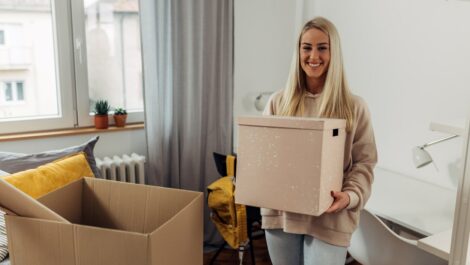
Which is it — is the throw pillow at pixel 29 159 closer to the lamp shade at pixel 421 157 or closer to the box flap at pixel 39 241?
the box flap at pixel 39 241

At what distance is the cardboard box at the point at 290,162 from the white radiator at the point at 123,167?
51.2 inches

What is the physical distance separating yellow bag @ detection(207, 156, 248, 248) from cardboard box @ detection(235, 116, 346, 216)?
0.92 metres

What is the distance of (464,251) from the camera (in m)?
1.00

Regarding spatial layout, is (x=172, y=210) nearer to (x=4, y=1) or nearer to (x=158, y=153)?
(x=158, y=153)

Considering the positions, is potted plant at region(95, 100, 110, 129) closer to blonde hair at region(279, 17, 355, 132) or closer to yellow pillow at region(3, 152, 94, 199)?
yellow pillow at region(3, 152, 94, 199)

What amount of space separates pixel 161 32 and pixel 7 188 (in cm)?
185

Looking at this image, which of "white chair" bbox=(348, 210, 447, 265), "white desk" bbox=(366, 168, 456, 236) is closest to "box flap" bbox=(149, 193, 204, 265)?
"white chair" bbox=(348, 210, 447, 265)

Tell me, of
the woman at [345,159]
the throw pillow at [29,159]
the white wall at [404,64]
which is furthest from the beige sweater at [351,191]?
the throw pillow at [29,159]

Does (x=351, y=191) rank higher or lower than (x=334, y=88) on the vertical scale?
lower

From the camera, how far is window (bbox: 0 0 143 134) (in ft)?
7.97

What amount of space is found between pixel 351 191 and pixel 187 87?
1481 millimetres

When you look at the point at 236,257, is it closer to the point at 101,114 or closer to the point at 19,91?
Result: the point at 101,114

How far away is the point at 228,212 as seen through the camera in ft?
7.64

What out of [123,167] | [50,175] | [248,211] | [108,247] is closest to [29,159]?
[50,175]
